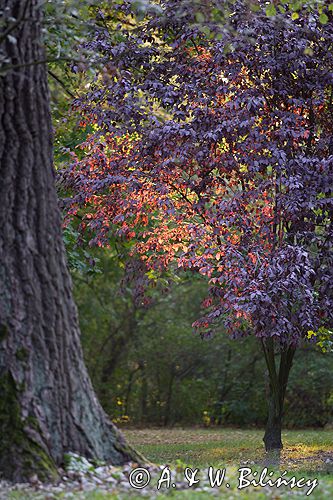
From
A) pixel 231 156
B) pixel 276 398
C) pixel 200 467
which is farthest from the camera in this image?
pixel 276 398

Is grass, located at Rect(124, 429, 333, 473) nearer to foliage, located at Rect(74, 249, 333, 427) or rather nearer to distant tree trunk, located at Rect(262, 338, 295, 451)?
distant tree trunk, located at Rect(262, 338, 295, 451)

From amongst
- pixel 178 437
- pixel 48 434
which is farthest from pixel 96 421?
pixel 178 437

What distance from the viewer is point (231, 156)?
10.7m

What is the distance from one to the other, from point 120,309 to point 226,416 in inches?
135

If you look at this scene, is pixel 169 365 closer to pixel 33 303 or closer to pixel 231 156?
pixel 231 156

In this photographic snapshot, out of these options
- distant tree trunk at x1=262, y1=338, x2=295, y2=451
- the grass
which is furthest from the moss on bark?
distant tree trunk at x1=262, y1=338, x2=295, y2=451

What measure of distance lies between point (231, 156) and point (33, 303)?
17.3 feet

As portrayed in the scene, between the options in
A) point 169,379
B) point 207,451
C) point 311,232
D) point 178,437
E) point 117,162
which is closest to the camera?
point 311,232

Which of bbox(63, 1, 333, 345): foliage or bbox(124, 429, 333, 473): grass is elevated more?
bbox(63, 1, 333, 345): foliage

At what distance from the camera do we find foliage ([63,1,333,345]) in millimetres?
10172

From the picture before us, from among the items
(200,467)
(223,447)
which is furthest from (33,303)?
(223,447)

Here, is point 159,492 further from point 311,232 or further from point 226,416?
point 226,416

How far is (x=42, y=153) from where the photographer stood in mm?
6254

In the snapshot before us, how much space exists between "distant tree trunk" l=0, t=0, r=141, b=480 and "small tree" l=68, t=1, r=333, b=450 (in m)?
3.81
